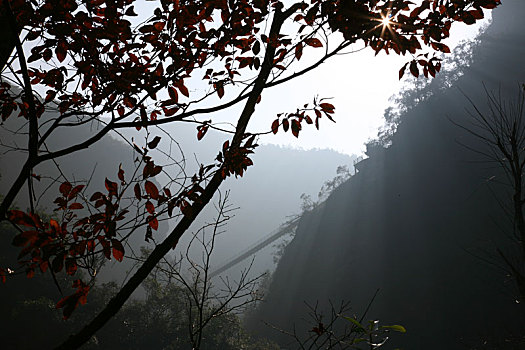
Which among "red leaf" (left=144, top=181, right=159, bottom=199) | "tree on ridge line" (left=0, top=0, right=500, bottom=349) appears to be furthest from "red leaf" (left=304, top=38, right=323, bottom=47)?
"red leaf" (left=144, top=181, right=159, bottom=199)

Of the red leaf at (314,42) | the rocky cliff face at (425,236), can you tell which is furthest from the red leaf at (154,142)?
the rocky cliff face at (425,236)

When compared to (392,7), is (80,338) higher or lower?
lower

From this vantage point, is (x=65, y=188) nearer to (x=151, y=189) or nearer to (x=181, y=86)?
(x=151, y=189)

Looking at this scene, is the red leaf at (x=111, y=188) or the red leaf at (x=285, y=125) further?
the red leaf at (x=285, y=125)

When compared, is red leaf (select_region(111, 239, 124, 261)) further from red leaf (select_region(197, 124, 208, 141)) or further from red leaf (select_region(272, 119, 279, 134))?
red leaf (select_region(272, 119, 279, 134))

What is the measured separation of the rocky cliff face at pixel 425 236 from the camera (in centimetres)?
1789

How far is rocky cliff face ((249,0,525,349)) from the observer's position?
1789 centimetres

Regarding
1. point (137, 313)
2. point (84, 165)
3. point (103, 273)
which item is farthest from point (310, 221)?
point (84, 165)

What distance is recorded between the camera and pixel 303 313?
26797 mm

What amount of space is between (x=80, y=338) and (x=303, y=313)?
93.8 ft

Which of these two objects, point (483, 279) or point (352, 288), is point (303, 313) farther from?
point (483, 279)

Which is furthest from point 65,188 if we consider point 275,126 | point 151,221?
point 275,126

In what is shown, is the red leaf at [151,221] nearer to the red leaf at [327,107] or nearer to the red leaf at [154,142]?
the red leaf at [154,142]

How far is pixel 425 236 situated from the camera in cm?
2264
